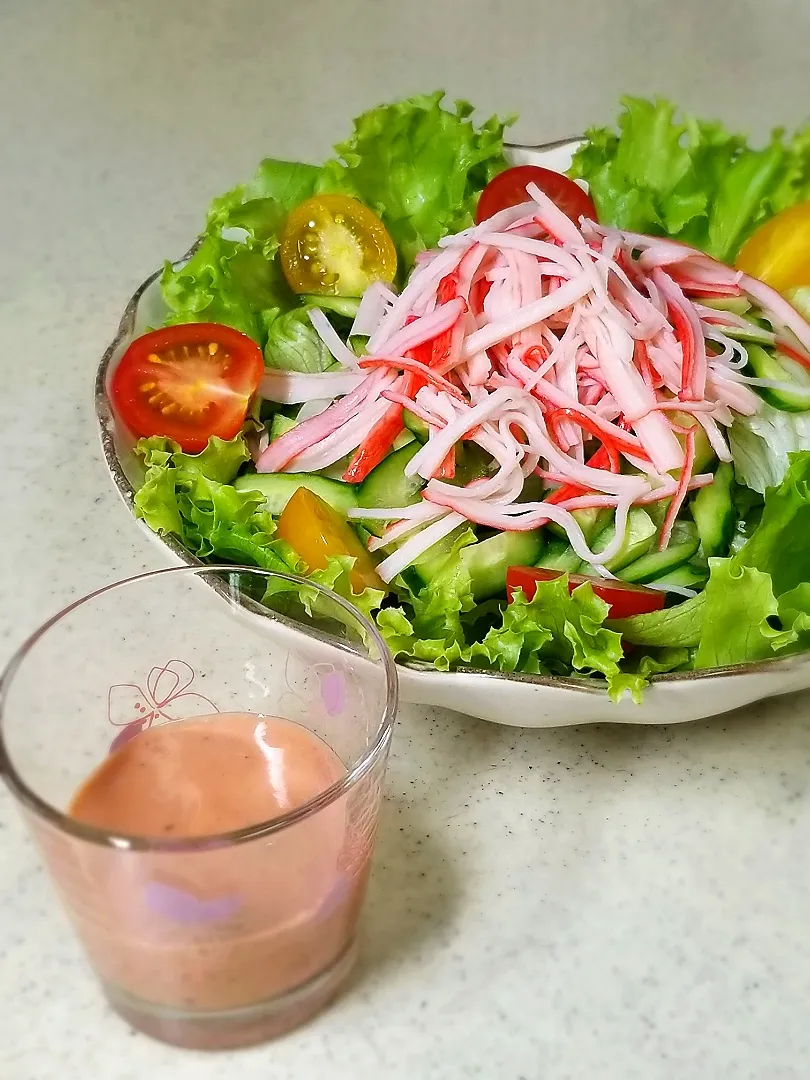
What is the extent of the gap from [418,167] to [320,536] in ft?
2.48

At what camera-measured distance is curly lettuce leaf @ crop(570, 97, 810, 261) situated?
1.66 m

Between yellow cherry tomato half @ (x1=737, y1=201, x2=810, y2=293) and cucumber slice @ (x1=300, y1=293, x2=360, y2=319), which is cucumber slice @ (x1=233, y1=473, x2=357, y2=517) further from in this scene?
yellow cherry tomato half @ (x1=737, y1=201, x2=810, y2=293)

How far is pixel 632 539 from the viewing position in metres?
1.33

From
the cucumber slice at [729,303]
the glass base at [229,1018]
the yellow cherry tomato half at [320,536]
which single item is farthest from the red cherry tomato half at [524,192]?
the glass base at [229,1018]

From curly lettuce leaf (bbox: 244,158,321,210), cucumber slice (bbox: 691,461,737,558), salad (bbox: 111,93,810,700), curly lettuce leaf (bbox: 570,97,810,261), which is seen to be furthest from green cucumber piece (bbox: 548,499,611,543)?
curly lettuce leaf (bbox: 244,158,321,210)

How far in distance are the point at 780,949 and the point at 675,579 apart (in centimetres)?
41

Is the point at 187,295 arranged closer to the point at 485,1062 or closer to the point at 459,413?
the point at 459,413

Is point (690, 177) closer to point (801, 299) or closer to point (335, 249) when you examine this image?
point (801, 299)

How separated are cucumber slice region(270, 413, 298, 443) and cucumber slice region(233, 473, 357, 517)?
0.10 m

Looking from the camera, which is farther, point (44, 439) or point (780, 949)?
point (44, 439)

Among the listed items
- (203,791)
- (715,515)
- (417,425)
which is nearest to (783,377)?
(715,515)

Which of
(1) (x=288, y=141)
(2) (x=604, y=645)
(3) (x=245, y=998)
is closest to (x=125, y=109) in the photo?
(1) (x=288, y=141)

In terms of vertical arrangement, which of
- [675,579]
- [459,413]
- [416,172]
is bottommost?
[675,579]

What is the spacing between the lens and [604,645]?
1155 mm
